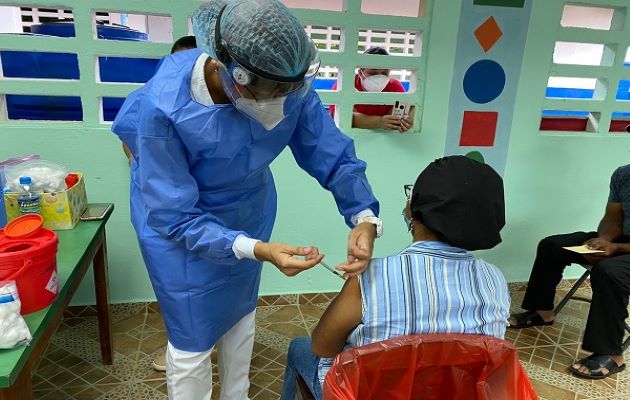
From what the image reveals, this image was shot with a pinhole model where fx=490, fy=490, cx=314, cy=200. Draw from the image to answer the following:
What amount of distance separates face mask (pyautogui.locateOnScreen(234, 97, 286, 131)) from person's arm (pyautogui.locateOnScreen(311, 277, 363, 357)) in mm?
412

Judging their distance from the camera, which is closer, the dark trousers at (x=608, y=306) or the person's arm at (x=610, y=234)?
the dark trousers at (x=608, y=306)

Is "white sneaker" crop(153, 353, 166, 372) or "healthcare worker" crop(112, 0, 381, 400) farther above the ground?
"healthcare worker" crop(112, 0, 381, 400)

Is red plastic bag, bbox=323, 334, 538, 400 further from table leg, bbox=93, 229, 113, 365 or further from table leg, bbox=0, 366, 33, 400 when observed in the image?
table leg, bbox=93, 229, 113, 365

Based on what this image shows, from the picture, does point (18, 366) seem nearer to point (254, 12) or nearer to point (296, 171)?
point (254, 12)

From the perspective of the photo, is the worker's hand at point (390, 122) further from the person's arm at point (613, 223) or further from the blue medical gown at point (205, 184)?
the person's arm at point (613, 223)

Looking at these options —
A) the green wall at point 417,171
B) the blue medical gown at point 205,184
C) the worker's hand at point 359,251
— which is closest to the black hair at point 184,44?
the green wall at point 417,171

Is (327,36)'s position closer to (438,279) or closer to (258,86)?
(258,86)

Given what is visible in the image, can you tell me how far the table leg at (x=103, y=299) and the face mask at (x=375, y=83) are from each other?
134cm

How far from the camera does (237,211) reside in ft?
4.32

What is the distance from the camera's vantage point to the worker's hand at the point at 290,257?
1.04m

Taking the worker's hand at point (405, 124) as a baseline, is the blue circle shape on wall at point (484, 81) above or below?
above

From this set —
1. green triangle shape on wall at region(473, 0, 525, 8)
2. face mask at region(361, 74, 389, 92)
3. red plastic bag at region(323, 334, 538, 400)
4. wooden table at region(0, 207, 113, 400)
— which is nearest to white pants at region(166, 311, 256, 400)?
wooden table at region(0, 207, 113, 400)

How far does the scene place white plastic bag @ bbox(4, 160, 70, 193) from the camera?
1.58 meters

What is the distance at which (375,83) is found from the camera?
7.65 feet
